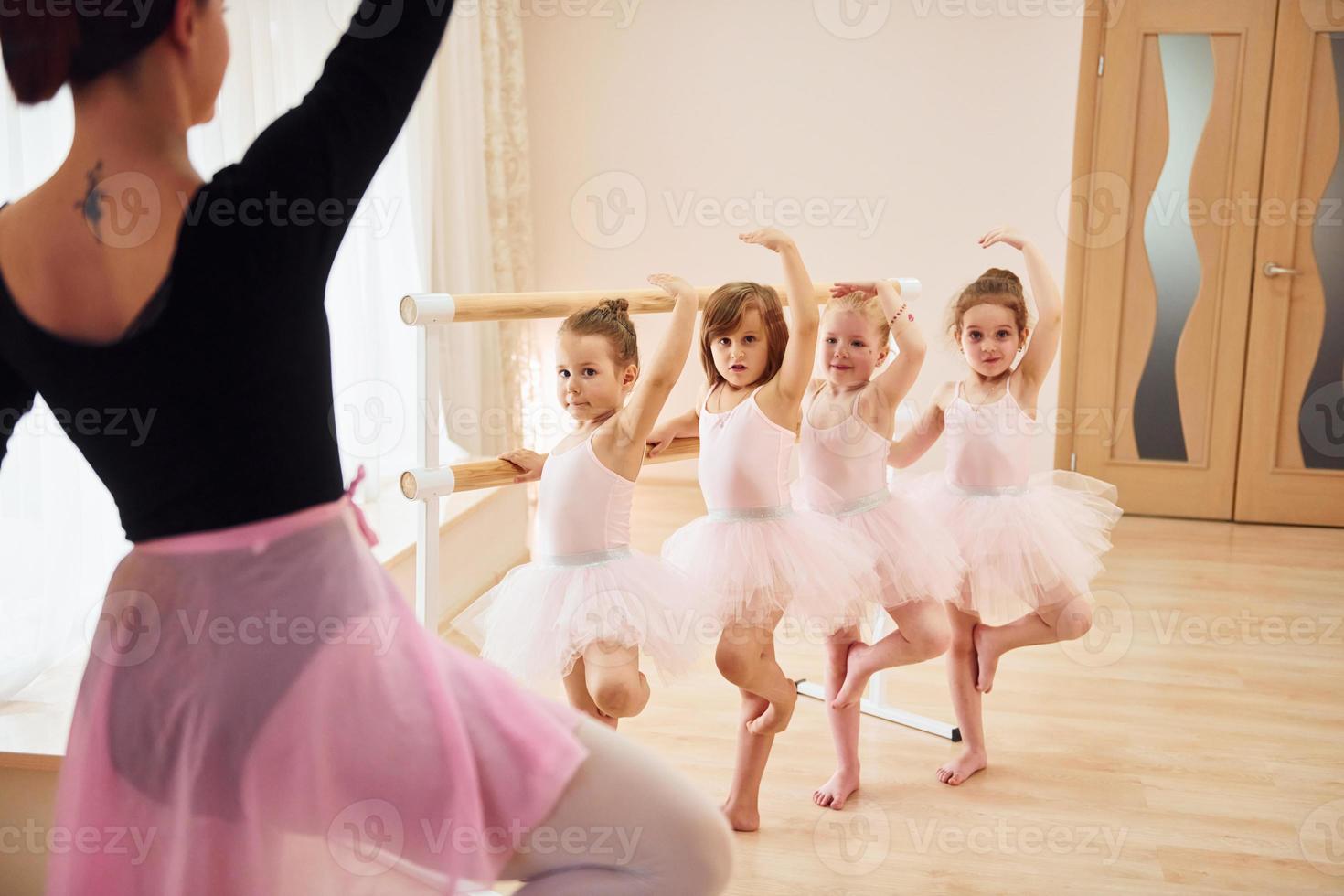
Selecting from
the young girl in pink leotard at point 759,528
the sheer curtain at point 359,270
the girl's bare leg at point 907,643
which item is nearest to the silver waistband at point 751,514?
the young girl in pink leotard at point 759,528

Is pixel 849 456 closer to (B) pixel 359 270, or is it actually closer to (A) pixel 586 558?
(A) pixel 586 558

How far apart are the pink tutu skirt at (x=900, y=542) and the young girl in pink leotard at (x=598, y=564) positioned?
18.1 inches

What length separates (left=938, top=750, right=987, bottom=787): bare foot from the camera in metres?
2.39

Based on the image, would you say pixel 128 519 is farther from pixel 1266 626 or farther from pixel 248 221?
pixel 1266 626

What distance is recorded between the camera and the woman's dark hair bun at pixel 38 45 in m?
0.69

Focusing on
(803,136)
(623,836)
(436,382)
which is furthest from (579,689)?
(803,136)

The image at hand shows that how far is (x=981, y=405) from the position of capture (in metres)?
2.41

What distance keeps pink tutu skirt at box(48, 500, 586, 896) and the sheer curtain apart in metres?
0.09

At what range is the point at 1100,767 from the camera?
2475 millimetres

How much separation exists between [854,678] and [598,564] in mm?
666

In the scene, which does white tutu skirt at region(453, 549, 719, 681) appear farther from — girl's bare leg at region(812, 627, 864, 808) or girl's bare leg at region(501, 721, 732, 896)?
girl's bare leg at region(501, 721, 732, 896)

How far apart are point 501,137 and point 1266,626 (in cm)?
326

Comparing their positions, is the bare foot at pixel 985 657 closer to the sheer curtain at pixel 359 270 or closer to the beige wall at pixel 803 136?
the sheer curtain at pixel 359 270

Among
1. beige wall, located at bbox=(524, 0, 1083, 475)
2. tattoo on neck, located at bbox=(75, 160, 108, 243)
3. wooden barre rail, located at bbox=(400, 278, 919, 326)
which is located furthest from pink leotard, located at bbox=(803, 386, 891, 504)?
beige wall, located at bbox=(524, 0, 1083, 475)
